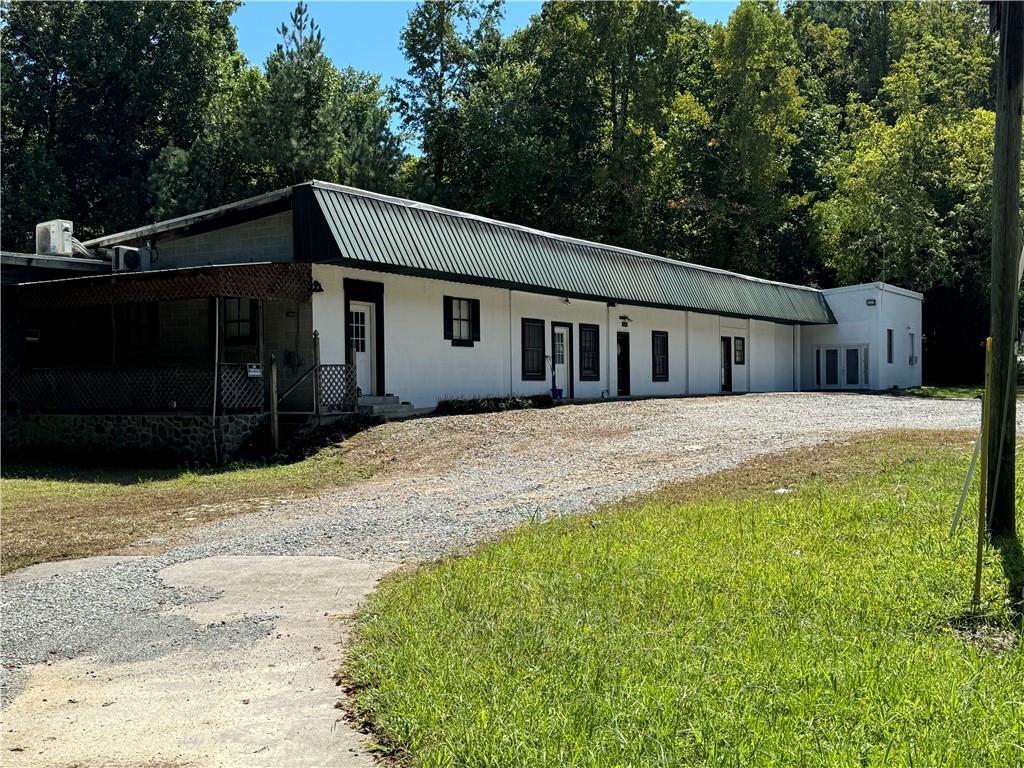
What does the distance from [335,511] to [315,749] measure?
7.02 meters

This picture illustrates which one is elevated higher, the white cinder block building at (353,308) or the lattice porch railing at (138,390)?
the white cinder block building at (353,308)

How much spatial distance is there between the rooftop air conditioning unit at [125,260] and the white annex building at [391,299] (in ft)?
0.11

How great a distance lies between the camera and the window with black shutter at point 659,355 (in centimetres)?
2864

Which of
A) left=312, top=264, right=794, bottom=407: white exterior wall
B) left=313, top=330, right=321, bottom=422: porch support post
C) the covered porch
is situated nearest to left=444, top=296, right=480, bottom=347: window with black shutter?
left=312, top=264, right=794, bottom=407: white exterior wall

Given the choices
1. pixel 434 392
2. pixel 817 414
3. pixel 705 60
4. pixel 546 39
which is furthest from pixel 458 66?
pixel 817 414

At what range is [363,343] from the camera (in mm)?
19531

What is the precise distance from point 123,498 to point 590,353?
1567cm

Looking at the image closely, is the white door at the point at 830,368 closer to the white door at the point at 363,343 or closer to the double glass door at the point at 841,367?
the double glass door at the point at 841,367

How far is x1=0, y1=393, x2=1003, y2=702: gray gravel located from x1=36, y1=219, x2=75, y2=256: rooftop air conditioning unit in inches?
369

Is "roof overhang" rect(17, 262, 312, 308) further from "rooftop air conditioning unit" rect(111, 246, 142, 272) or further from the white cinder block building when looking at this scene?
"rooftop air conditioning unit" rect(111, 246, 142, 272)

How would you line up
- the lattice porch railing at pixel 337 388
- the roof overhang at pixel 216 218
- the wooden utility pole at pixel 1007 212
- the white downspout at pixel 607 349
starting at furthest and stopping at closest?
the white downspout at pixel 607 349, the roof overhang at pixel 216 218, the lattice porch railing at pixel 337 388, the wooden utility pole at pixel 1007 212

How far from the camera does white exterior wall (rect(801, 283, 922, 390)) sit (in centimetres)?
3428

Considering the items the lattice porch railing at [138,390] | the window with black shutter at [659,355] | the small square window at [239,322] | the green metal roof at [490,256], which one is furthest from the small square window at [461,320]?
the window with black shutter at [659,355]

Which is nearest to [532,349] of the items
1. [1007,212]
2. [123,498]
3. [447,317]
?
[447,317]
